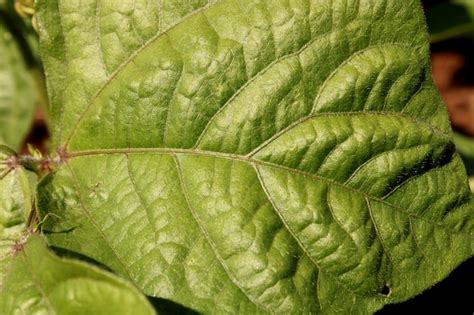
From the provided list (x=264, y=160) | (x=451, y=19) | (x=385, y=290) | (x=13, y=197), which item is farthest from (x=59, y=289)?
(x=451, y=19)

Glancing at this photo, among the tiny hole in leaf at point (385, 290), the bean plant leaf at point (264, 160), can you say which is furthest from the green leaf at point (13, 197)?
the tiny hole in leaf at point (385, 290)

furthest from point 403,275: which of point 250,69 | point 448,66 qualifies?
point 448,66

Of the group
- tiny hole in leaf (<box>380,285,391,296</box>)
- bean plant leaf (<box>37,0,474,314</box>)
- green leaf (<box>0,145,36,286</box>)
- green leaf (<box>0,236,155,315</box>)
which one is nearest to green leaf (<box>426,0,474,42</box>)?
bean plant leaf (<box>37,0,474,314</box>)

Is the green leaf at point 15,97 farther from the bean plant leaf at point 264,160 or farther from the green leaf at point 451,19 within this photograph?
the green leaf at point 451,19

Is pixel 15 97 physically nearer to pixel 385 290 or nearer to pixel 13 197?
pixel 13 197

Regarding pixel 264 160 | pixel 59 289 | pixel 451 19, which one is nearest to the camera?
pixel 59 289

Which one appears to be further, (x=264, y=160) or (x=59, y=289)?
(x=264, y=160)

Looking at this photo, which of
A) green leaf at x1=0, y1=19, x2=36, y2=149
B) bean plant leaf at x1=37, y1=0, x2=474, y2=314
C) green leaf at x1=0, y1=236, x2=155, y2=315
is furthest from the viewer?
green leaf at x1=0, y1=19, x2=36, y2=149

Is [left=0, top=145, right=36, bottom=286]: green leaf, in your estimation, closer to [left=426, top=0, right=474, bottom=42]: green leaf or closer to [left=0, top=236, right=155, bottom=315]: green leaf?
[left=0, top=236, right=155, bottom=315]: green leaf
